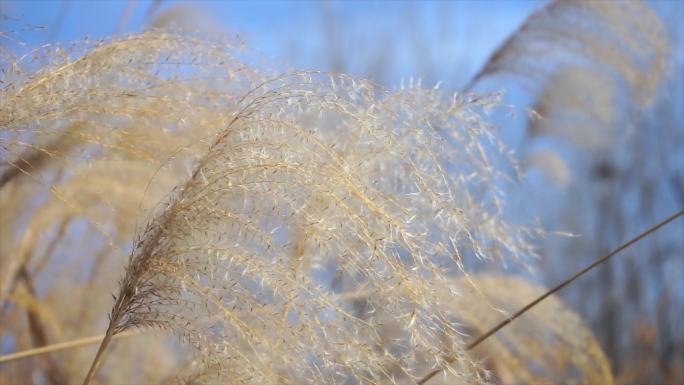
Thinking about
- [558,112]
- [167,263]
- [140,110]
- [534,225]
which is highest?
[140,110]

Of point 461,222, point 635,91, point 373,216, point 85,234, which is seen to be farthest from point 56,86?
point 635,91

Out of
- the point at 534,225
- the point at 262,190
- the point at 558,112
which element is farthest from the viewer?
the point at 558,112

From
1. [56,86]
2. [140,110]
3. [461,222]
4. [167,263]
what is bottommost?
[461,222]

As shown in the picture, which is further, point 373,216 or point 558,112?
point 558,112

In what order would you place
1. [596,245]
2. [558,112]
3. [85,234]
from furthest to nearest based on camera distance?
1. [596,245]
2. [558,112]
3. [85,234]

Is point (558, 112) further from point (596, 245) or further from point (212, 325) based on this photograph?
point (596, 245)

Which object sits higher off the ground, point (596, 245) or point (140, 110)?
point (140, 110)

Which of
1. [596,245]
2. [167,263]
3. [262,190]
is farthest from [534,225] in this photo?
[596,245]

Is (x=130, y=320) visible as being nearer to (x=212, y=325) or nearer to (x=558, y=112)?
(x=212, y=325)

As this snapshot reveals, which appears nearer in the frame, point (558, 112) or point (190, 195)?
point (190, 195)
